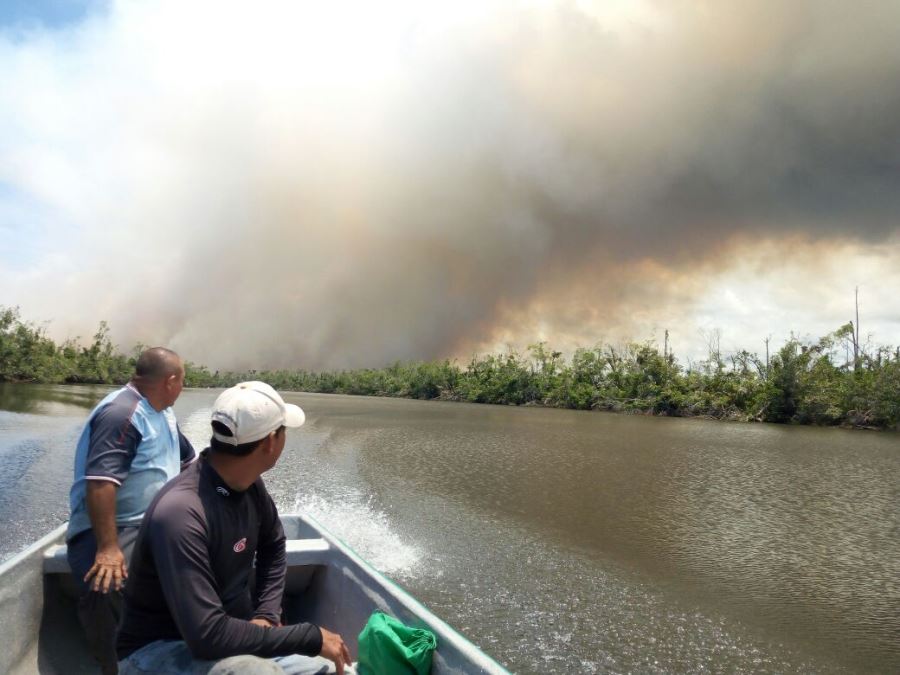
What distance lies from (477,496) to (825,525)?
7200mm

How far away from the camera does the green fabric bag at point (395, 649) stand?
2900 millimetres

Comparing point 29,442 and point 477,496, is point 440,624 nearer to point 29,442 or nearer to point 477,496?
point 477,496

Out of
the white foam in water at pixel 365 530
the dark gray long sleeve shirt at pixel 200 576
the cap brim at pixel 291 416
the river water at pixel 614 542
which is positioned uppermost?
the cap brim at pixel 291 416

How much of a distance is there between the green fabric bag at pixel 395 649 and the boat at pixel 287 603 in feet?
0.24

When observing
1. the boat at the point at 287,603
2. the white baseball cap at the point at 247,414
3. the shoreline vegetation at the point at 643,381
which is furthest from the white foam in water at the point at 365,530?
the shoreline vegetation at the point at 643,381

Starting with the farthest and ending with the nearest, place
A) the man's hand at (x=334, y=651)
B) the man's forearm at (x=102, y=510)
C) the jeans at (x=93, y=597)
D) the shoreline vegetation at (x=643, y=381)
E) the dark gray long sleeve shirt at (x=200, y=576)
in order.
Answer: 1. the shoreline vegetation at (x=643, y=381)
2. the jeans at (x=93, y=597)
3. the man's forearm at (x=102, y=510)
4. the man's hand at (x=334, y=651)
5. the dark gray long sleeve shirt at (x=200, y=576)

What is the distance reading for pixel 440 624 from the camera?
3.04 m

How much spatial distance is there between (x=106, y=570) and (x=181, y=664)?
49.8 inches

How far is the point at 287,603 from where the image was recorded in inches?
177

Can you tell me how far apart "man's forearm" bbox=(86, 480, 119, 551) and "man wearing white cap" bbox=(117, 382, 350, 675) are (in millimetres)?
1025

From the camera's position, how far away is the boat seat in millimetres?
3965

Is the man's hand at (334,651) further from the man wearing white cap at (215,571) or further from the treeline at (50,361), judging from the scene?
the treeline at (50,361)

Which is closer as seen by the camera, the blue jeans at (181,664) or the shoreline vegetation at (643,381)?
the blue jeans at (181,664)

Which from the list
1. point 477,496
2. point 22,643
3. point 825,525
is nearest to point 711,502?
point 825,525
